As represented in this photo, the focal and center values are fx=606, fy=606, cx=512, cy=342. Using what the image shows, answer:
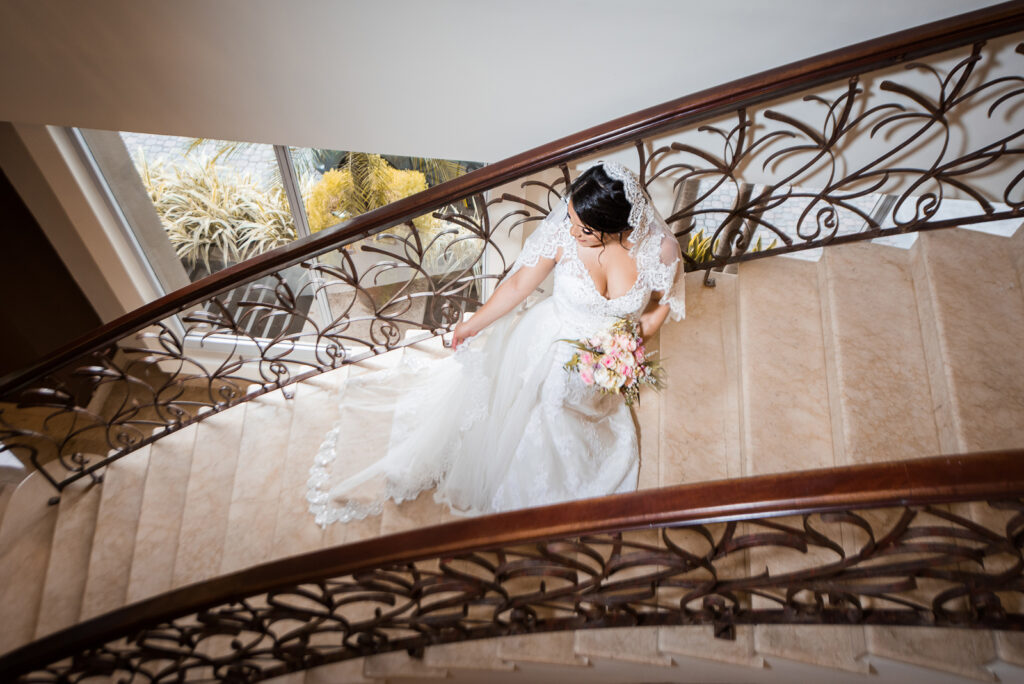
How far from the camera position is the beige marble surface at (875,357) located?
2.46 m

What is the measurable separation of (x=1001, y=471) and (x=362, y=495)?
2.65 metres

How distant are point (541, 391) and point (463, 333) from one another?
0.48 m

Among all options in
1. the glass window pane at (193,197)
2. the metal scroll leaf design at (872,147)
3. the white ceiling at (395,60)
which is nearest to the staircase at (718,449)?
the metal scroll leaf design at (872,147)

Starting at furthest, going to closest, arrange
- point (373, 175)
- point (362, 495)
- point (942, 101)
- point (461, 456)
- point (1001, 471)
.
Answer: point (373, 175), point (362, 495), point (461, 456), point (942, 101), point (1001, 471)

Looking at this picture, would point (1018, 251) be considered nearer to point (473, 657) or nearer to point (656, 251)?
point (656, 251)

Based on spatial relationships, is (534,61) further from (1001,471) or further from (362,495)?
(1001,471)

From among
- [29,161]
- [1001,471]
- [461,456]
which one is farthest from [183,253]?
[1001,471]

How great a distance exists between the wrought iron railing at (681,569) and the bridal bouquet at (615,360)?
2.08 ft

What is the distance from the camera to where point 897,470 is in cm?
134

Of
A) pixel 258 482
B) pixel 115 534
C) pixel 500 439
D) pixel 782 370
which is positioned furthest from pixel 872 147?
pixel 115 534

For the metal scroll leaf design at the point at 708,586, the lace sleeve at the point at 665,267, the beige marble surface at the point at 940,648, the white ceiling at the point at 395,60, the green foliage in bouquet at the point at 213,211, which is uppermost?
the green foliage in bouquet at the point at 213,211

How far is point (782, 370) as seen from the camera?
2.85 m

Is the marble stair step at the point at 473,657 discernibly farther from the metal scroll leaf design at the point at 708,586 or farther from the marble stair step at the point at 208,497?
the marble stair step at the point at 208,497

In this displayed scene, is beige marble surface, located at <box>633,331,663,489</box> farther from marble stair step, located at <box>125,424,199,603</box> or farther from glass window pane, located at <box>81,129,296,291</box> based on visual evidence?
glass window pane, located at <box>81,129,296,291</box>
